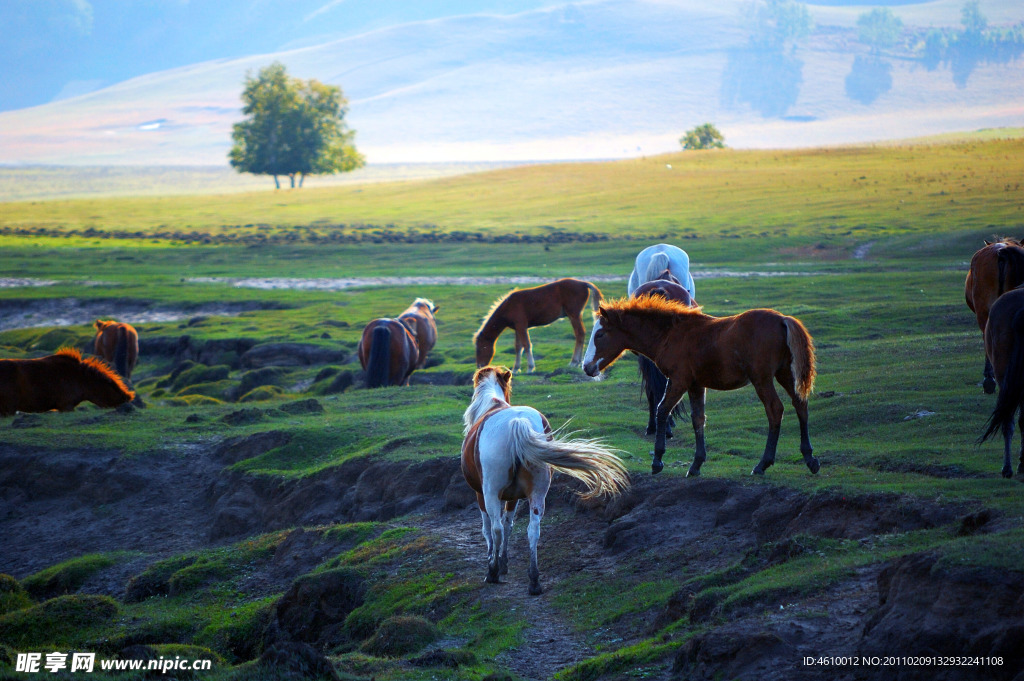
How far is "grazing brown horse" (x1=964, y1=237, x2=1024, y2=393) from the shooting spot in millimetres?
11586

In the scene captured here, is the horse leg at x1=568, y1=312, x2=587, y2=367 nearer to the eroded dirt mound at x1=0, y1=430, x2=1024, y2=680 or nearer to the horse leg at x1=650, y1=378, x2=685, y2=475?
the eroded dirt mound at x1=0, y1=430, x2=1024, y2=680

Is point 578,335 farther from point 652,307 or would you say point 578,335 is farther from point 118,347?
point 118,347

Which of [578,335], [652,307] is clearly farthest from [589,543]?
[578,335]

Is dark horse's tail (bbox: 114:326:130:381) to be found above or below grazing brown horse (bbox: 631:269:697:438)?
below

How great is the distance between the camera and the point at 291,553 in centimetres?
1044

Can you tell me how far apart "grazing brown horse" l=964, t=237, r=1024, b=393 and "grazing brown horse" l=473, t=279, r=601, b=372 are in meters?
8.71

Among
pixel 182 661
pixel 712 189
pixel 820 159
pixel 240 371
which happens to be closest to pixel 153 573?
pixel 182 661

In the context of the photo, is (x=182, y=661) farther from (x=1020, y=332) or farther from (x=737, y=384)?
(x=1020, y=332)

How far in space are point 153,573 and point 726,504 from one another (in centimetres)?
Answer: 658

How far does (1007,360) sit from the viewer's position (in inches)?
354

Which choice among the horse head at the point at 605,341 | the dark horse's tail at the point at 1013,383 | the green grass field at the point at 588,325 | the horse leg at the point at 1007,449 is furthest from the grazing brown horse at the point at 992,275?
the horse head at the point at 605,341

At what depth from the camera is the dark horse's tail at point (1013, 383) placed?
864cm

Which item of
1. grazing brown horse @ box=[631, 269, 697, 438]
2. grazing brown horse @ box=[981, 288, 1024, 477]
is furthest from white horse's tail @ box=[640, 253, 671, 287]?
grazing brown horse @ box=[981, 288, 1024, 477]

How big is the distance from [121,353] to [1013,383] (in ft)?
66.2
